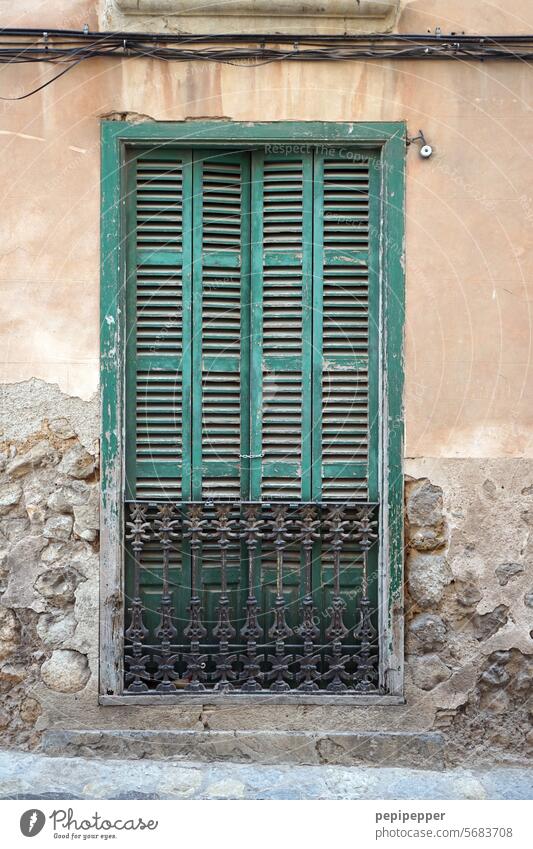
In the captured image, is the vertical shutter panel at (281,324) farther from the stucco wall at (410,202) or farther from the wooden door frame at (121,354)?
the stucco wall at (410,202)

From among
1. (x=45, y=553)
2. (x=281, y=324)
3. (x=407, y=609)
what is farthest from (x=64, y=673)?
(x=281, y=324)

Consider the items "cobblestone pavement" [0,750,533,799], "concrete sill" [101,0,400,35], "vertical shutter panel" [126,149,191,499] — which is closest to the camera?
"cobblestone pavement" [0,750,533,799]

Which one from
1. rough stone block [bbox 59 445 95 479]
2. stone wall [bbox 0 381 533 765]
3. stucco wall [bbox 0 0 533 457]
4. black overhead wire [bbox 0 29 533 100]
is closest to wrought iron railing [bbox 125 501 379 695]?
stone wall [bbox 0 381 533 765]

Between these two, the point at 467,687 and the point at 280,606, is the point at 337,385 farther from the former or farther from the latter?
the point at 467,687

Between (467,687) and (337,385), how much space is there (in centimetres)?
175

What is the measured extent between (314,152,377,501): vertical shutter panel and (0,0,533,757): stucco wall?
246 millimetres

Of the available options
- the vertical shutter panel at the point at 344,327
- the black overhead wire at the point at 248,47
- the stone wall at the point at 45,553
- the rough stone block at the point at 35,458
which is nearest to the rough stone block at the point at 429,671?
the vertical shutter panel at the point at 344,327

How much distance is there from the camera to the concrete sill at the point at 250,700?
16.1ft

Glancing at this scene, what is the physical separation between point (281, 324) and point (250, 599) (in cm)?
149

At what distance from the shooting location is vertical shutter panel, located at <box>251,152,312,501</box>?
16.6 ft

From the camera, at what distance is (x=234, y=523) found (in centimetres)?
501

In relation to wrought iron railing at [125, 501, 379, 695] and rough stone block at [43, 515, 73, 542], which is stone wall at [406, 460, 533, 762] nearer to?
wrought iron railing at [125, 501, 379, 695]

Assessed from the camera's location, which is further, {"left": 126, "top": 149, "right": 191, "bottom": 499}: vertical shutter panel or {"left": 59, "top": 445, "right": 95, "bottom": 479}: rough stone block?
{"left": 126, "top": 149, "right": 191, "bottom": 499}: vertical shutter panel

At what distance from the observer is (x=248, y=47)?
491 cm
